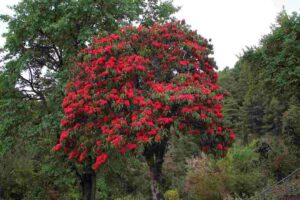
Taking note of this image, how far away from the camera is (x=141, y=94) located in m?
13.7

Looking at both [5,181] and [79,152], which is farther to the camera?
[5,181]

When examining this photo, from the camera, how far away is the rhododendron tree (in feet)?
42.3

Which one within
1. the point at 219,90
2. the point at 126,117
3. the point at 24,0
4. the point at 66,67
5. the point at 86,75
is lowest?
the point at 126,117

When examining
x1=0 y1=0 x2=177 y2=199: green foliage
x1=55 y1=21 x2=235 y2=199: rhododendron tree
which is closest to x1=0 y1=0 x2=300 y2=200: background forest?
x1=0 y1=0 x2=177 y2=199: green foliage

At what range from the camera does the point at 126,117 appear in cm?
1348

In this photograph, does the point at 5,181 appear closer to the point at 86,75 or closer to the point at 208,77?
the point at 86,75

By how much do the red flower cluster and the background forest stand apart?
1.83m

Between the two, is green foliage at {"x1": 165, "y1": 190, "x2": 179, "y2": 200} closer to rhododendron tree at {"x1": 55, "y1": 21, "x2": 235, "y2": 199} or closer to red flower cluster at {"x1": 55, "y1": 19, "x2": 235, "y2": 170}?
rhododendron tree at {"x1": 55, "y1": 21, "x2": 235, "y2": 199}

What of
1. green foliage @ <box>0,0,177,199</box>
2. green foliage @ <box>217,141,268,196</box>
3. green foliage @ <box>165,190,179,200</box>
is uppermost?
green foliage @ <box>0,0,177,199</box>

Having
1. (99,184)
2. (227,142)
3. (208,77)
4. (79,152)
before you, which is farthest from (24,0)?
(99,184)

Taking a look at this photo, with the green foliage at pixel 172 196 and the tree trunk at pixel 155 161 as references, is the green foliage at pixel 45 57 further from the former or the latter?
the green foliage at pixel 172 196

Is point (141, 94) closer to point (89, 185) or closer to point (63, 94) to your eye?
point (63, 94)

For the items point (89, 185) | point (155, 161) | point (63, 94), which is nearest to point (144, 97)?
point (155, 161)

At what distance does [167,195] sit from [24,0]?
52.9ft
